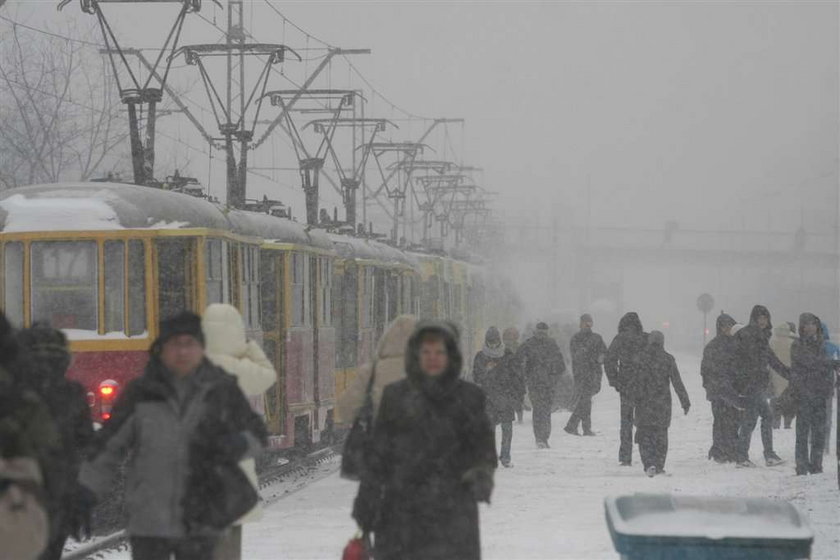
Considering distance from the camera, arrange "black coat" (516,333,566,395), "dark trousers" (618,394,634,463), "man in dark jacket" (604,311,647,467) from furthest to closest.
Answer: "black coat" (516,333,566,395)
"dark trousers" (618,394,634,463)
"man in dark jacket" (604,311,647,467)

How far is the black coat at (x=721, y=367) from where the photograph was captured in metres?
18.1

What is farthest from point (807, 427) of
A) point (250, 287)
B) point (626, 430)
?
point (250, 287)

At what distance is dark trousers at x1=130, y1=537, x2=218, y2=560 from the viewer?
700 centimetres

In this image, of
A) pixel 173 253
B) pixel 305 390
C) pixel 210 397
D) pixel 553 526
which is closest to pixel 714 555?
pixel 210 397

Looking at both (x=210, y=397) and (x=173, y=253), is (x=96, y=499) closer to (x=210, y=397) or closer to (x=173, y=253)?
(x=210, y=397)

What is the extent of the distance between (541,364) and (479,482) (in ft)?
49.9

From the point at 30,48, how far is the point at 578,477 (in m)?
26.2

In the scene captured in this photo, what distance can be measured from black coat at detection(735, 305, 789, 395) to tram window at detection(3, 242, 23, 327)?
277 inches

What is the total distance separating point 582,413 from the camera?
23.9 meters

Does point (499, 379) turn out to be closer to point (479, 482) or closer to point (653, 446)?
point (653, 446)

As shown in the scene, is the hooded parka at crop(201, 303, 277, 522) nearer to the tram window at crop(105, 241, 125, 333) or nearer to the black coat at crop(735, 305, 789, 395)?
the tram window at crop(105, 241, 125, 333)

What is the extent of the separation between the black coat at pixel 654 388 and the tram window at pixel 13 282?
6210 mm

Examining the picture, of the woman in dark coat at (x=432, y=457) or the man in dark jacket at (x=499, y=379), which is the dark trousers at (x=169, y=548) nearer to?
the woman in dark coat at (x=432, y=457)

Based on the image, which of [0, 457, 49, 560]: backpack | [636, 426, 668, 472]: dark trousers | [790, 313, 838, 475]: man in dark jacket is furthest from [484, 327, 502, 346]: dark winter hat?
[0, 457, 49, 560]: backpack
